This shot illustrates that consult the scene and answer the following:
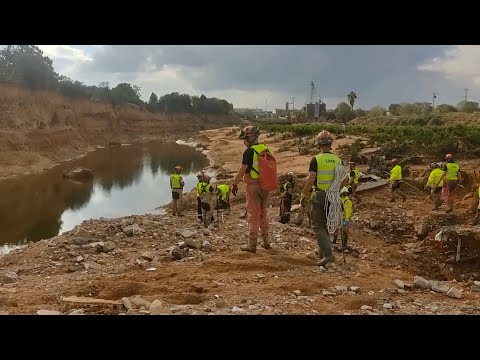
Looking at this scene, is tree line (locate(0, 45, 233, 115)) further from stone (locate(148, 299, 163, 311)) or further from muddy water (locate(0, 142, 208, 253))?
stone (locate(148, 299, 163, 311))

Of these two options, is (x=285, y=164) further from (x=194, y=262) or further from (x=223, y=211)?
(x=194, y=262)

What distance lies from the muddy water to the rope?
41.3 ft

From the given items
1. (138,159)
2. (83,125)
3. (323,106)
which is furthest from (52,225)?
(323,106)

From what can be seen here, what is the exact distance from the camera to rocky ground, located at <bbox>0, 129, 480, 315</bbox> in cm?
450

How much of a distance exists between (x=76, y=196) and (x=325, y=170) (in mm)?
22155

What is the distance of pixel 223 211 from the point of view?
45.0 ft

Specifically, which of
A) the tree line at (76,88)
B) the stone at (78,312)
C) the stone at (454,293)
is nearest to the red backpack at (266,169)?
the stone at (454,293)

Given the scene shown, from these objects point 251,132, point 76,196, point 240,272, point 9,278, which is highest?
point 251,132

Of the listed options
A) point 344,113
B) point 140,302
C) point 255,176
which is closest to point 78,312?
point 140,302

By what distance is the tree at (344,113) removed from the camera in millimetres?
79500

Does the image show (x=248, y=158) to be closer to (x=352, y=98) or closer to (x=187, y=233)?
(x=187, y=233)

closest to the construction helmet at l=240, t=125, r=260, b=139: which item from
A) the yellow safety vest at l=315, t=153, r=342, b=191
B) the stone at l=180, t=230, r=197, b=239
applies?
the yellow safety vest at l=315, t=153, r=342, b=191

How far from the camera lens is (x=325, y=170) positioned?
19.4ft
